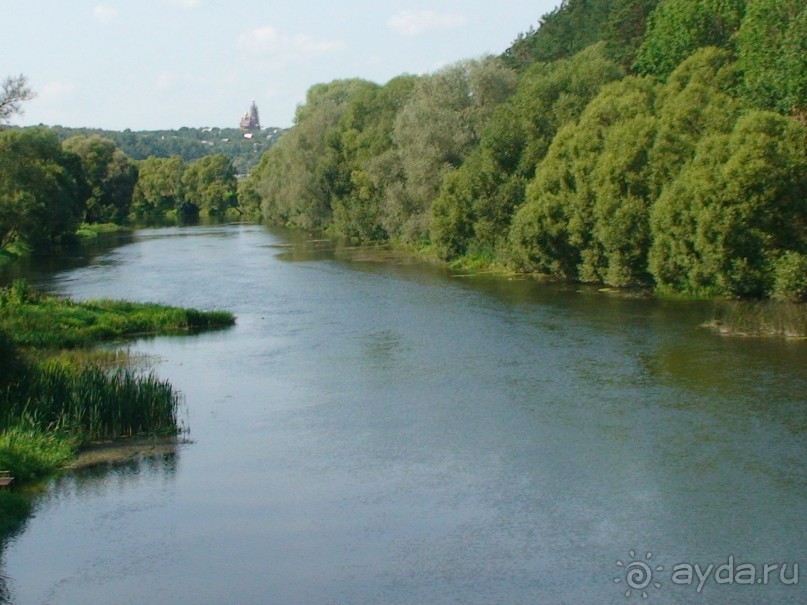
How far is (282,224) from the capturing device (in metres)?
106

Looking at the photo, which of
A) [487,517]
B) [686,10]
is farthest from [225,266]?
[487,517]

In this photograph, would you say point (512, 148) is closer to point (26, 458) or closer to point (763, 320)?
point (763, 320)

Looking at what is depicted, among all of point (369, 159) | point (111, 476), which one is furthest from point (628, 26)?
point (111, 476)

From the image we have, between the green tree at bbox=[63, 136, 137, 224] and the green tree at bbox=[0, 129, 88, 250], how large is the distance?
29.5 metres

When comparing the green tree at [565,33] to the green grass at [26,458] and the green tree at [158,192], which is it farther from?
the green tree at [158,192]

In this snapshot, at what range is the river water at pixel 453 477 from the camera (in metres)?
14.9

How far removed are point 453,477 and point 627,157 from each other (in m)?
27.0

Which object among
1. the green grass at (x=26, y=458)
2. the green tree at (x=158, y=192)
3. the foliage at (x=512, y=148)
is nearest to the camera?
the green grass at (x=26, y=458)

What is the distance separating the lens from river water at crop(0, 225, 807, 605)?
14891mm

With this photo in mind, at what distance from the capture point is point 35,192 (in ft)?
227

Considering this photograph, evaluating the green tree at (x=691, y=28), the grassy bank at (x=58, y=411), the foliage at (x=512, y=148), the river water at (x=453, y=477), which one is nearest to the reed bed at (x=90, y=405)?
the grassy bank at (x=58, y=411)

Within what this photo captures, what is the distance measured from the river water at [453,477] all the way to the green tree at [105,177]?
83.0 m

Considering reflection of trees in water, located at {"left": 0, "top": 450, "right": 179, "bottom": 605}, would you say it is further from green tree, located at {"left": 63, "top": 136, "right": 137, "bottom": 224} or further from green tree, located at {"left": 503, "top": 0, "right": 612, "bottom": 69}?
green tree, located at {"left": 63, "top": 136, "right": 137, "bottom": 224}

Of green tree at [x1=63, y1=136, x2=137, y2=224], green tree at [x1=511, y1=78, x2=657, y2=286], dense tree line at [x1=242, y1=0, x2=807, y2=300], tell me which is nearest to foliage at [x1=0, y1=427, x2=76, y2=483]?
dense tree line at [x1=242, y1=0, x2=807, y2=300]
